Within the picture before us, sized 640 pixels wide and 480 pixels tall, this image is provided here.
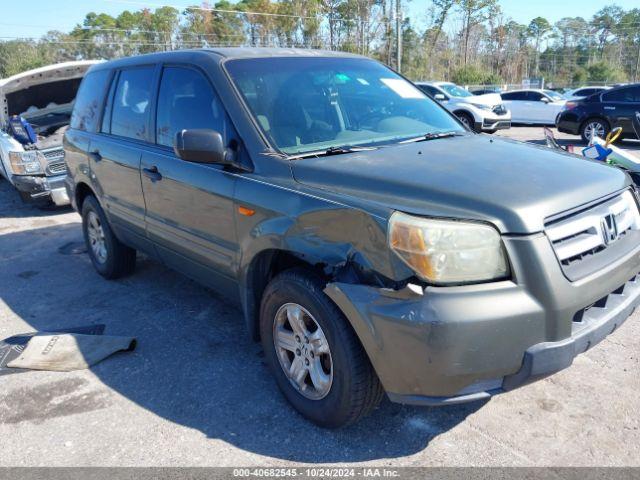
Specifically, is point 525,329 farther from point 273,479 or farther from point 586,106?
point 586,106

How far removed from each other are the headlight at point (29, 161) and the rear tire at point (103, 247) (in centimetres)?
303

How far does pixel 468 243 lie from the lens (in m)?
2.23

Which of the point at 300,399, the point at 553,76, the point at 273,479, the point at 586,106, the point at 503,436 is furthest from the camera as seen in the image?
the point at 553,76

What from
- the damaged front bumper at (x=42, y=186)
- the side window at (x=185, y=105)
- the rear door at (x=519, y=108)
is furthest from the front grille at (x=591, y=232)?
the rear door at (x=519, y=108)

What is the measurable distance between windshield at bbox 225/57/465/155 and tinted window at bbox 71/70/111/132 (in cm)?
202

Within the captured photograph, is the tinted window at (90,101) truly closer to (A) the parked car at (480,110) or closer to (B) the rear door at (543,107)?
(A) the parked car at (480,110)

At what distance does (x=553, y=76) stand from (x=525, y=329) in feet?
216

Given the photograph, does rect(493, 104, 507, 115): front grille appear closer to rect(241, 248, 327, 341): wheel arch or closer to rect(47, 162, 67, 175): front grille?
rect(47, 162, 67, 175): front grille

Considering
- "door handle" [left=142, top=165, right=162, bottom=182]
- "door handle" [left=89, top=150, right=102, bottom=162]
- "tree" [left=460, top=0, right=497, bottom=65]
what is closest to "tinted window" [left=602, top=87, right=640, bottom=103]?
"door handle" [left=89, top=150, right=102, bottom=162]

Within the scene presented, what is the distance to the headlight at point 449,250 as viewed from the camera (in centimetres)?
221

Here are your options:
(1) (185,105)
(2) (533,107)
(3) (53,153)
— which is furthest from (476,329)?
(2) (533,107)

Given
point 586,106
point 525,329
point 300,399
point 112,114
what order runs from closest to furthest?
point 525,329, point 300,399, point 112,114, point 586,106

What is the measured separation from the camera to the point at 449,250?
2223 millimetres

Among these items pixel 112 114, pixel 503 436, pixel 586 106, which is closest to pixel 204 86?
pixel 112 114
